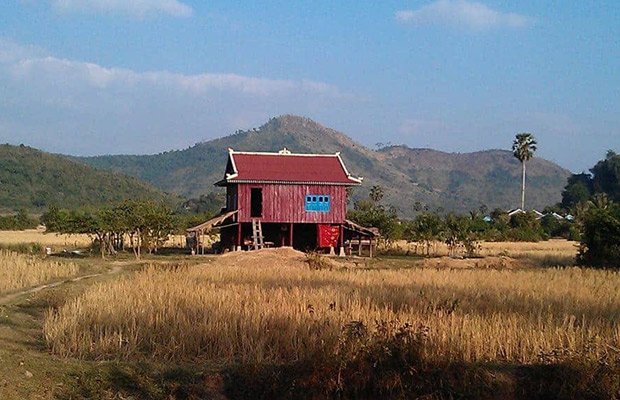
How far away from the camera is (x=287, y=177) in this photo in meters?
36.6

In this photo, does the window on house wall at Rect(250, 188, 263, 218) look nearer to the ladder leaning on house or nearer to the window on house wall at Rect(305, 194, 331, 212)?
the ladder leaning on house

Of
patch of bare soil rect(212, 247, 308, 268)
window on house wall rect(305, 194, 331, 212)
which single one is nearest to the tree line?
patch of bare soil rect(212, 247, 308, 268)

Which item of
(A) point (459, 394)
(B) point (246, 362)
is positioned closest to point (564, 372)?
(A) point (459, 394)

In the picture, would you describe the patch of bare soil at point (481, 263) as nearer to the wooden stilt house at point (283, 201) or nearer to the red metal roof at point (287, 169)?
the wooden stilt house at point (283, 201)

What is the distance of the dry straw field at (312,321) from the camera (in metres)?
10.2

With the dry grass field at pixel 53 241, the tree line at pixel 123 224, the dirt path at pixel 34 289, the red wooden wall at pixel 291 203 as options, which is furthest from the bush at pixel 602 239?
the dry grass field at pixel 53 241

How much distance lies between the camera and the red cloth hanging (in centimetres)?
3738

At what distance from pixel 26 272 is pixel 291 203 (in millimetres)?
18004

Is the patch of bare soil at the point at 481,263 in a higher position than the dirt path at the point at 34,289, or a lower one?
lower

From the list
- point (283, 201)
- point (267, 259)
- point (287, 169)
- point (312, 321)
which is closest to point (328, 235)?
point (283, 201)

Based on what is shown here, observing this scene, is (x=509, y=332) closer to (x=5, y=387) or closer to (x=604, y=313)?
(x=604, y=313)

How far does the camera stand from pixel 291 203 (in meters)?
36.6

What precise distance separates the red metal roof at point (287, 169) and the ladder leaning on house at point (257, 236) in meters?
2.31

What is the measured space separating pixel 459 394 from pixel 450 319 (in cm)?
253
